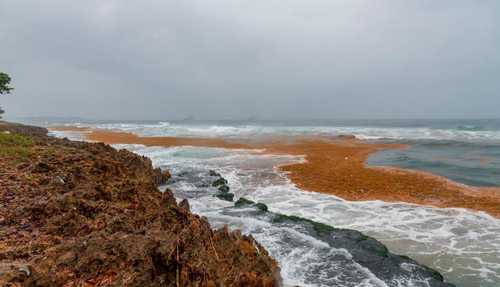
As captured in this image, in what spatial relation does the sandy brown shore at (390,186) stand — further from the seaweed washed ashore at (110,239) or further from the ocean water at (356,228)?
the seaweed washed ashore at (110,239)

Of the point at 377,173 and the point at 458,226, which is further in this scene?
the point at 377,173

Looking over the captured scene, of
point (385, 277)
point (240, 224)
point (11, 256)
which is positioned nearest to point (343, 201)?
point (240, 224)

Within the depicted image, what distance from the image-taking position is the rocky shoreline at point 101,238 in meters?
3.68

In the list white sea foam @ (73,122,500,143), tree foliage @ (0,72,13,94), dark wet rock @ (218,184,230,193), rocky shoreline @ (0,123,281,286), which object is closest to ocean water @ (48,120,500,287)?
dark wet rock @ (218,184,230,193)

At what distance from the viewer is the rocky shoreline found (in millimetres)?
3682

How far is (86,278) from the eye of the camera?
3539mm

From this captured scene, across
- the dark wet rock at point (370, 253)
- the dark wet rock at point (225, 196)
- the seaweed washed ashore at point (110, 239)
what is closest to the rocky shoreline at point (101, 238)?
the seaweed washed ashore at point (110, 239)

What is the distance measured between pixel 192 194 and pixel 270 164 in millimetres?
10789

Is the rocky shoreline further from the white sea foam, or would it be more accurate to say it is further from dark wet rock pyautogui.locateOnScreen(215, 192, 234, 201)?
the white sea foam

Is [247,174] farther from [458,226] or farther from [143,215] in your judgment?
[143,215]

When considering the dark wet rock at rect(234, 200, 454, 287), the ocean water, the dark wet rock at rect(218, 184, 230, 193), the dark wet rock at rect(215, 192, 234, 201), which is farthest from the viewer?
the dark wet rock at rect(218, 184, 230, 193)

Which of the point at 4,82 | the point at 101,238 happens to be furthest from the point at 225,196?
the point at 4,82

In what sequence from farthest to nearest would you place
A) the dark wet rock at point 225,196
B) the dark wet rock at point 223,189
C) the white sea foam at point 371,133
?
the white sea foam at point 371,133 → the dark wet rock at point 223,189 → the dark wet rock at point 225,196

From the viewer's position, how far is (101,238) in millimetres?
4293
